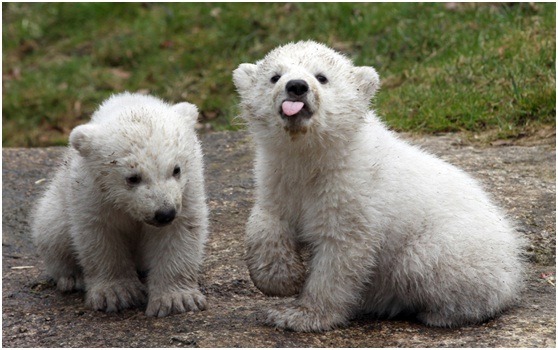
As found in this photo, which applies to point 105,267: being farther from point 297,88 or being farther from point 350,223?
point 297,88

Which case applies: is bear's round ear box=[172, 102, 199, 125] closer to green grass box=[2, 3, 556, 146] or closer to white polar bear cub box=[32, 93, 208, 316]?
white polar bear cub box=[32, 93, 208, 316]

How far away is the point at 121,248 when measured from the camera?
5.82 m

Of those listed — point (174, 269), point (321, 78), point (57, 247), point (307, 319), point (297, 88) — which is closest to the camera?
point (297, 88)

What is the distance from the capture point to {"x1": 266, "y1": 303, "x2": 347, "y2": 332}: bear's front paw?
5.05 m

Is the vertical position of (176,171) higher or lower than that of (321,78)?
lower

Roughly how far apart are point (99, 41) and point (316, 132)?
940cm

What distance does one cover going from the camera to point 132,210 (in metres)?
5.36

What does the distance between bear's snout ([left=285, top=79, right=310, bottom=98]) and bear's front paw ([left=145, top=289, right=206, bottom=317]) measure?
157cm

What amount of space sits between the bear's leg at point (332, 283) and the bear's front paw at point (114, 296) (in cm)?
112

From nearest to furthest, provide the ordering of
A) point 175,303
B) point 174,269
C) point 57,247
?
point 175,303
point 174,269
point 57,247

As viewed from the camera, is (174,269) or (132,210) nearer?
(132,210)

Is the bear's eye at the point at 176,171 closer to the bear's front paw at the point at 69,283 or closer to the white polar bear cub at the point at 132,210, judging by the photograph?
the white polar bear cub at the point at 132,210

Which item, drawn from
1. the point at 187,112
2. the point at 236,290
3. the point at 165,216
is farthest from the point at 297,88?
the point at 236,290

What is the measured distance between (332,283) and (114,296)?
150 centimetres
